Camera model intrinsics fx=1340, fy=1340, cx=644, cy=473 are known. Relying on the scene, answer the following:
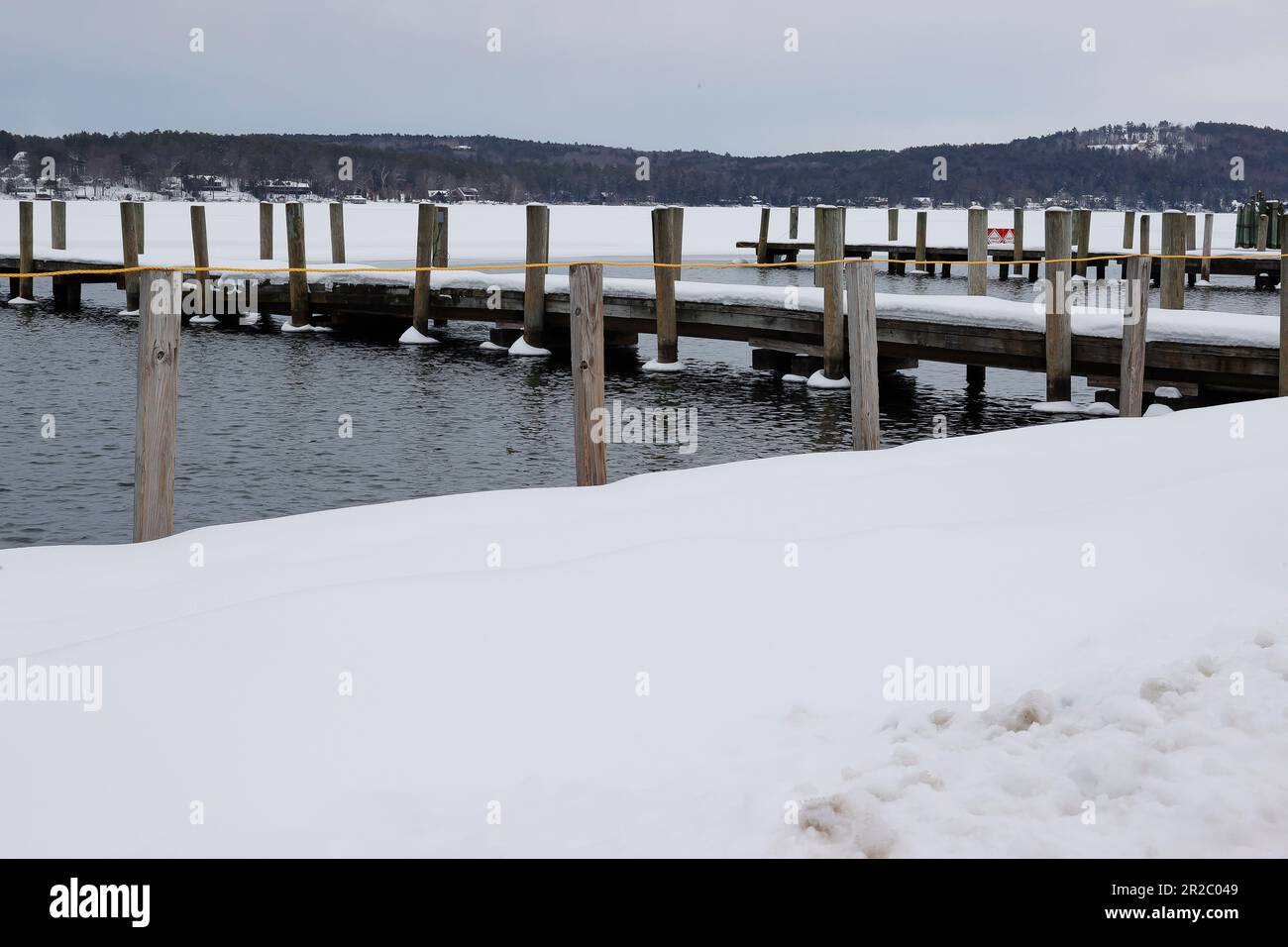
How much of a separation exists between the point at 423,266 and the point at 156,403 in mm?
14740

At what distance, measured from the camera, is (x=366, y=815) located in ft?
9.70

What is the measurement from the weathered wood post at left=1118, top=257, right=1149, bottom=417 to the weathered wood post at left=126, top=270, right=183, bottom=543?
24.5 ft

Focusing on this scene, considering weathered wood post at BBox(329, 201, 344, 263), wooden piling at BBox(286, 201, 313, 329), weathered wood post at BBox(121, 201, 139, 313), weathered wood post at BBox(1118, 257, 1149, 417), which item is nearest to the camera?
weathered wood post at BBox(1118, 257, 1149, 417)

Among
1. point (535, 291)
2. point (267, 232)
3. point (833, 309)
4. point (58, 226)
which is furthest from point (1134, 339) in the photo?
point (58, 226)

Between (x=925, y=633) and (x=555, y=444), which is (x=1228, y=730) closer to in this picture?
(x=925, y=633)

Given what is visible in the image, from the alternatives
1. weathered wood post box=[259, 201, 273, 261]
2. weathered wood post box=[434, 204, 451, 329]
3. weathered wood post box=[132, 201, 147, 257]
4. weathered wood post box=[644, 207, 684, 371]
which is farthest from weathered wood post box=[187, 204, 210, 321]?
weathered wood post box=[644, 207, 684, 371]

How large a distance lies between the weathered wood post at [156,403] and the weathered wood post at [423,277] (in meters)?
14.5

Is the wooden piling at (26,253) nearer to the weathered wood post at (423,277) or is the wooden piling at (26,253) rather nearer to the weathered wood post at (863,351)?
the weathered wood post at (423,277)

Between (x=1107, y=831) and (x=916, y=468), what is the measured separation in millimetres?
3416

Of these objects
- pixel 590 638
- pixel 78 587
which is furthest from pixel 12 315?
pixel 590 638

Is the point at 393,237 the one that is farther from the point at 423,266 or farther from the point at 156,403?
the point at 156,403

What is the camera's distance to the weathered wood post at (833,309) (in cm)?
1502

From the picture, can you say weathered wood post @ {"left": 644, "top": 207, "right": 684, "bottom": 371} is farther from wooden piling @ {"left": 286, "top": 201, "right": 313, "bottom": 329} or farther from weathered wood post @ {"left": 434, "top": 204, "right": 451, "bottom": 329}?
wooden piling @ {"left": 286, "top": 201, "right": 313, "bottom": 329}

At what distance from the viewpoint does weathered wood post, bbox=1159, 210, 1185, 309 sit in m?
16.1
